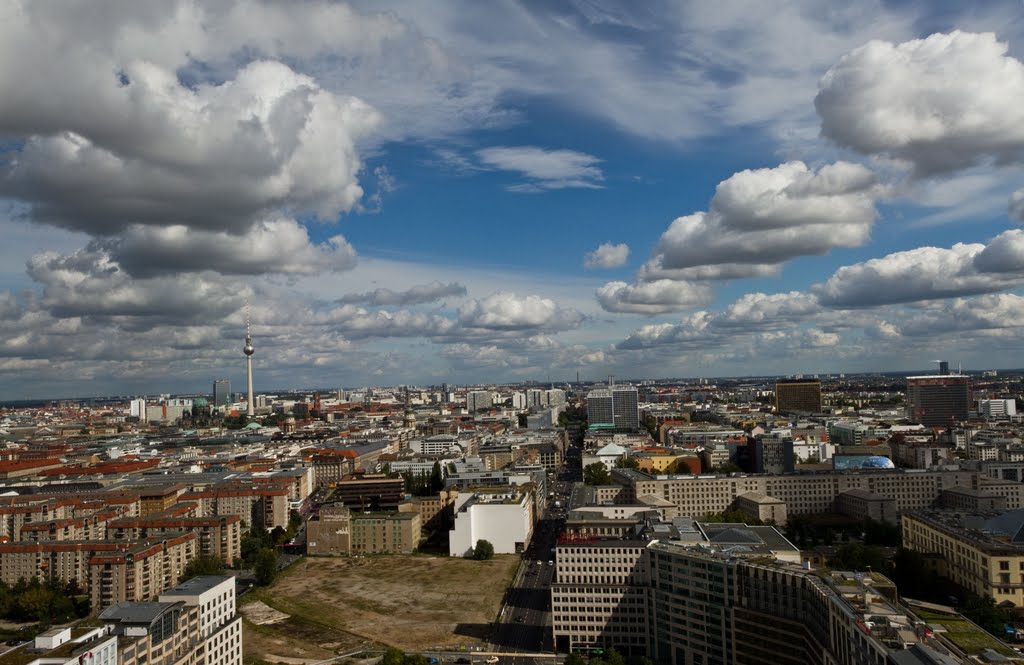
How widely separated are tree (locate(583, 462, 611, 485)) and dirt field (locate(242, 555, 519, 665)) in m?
32.9

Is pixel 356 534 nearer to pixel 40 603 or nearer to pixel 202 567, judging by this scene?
pixel 202 567

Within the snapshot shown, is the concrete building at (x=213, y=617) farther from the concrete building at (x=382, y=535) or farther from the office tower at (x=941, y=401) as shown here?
the office tower at (x=941, y=401)

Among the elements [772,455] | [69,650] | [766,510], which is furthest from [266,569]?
[772,455]

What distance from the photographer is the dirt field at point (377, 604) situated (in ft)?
182

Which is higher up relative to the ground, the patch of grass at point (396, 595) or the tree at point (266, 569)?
the tree at point (266, 569)

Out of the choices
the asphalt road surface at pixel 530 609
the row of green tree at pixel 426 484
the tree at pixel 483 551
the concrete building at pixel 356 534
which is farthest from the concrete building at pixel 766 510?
the row of green tree at pixel 426 484

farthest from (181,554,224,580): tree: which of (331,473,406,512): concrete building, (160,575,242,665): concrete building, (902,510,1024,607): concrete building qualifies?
(902,510,1024,607): concrete building

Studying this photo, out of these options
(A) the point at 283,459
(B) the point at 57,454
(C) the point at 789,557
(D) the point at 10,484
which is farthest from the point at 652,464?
(B) the point at 57,454

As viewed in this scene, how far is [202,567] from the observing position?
6831cm

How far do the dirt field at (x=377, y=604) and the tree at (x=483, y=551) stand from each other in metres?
0.91

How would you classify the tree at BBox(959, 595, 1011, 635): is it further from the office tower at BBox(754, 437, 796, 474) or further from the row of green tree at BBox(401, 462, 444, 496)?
the row of green tree at BBox(401, 462, 444, 496)

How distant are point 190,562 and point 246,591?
5.66 meters

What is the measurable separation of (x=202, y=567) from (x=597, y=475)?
58411 millimetres

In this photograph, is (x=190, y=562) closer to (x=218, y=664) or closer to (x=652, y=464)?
(x=218, y=664)
